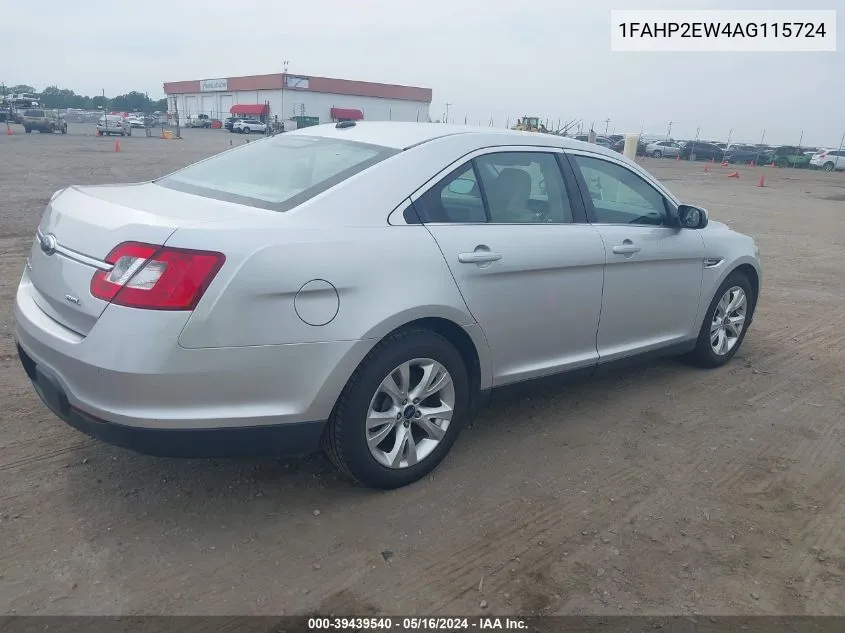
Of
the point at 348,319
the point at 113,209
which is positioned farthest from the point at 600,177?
the point at 113,209

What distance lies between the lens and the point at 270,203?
3064mm

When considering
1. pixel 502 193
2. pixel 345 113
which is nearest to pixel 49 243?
pixel 502 193

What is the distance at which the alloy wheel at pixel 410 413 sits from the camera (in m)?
3.14

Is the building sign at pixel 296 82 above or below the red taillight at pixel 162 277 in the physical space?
above

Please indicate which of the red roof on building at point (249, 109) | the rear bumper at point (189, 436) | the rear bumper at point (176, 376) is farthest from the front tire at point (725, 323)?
the red roof on building at point (249, 109)

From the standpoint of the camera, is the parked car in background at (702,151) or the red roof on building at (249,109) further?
the red roof on building at (249,109)

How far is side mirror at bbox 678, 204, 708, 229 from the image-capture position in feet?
15.0

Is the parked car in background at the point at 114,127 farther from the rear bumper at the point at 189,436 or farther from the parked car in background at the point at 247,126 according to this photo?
the rear bumper at the point at 189,436

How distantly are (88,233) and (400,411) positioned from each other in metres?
1.51

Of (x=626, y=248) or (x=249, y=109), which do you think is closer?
(x=626, y=248)

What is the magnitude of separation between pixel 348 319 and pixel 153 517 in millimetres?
1214

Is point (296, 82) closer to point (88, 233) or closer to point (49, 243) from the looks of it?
point (49, 243)

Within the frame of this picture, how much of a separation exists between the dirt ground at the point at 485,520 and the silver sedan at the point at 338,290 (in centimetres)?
37

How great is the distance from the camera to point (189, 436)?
2.68 m
